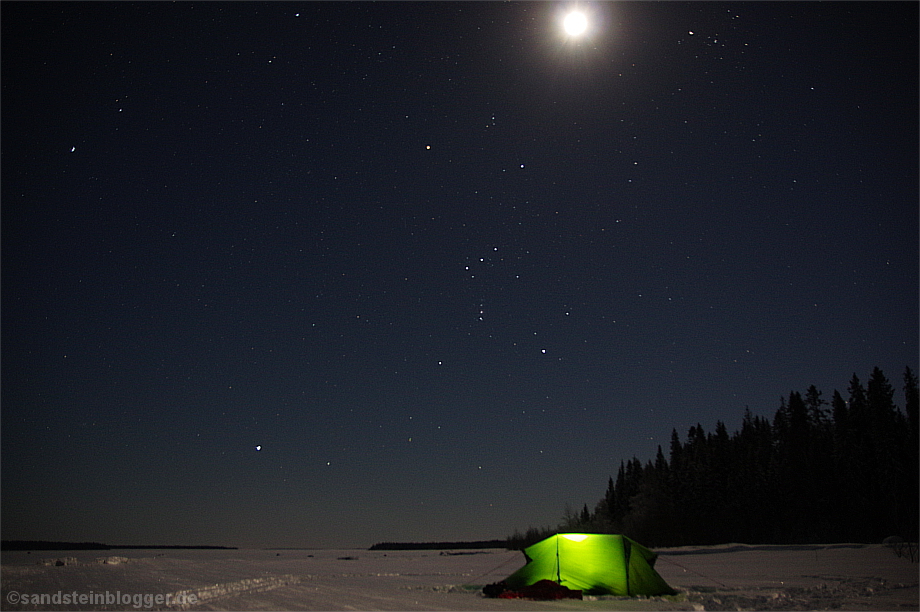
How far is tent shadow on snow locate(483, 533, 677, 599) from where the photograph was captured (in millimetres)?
13812

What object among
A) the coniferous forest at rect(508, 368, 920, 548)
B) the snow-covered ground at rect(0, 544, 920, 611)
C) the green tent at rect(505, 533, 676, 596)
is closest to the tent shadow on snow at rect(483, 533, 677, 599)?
the green tent at rect(505, 533, 676, 596)

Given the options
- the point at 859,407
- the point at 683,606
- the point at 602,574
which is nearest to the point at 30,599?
the point at 602,574

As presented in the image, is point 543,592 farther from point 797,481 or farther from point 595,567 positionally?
point 797,481

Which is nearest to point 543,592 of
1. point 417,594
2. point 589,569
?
point 589,569

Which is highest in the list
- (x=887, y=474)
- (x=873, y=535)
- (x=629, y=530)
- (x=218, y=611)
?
(x=218, y=611)

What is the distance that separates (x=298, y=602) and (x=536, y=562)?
6223 millimetres

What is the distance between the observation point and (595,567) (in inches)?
562

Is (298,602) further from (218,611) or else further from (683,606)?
(683,606)

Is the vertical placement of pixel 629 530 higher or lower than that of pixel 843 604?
lower

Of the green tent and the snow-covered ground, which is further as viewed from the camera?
the green tent

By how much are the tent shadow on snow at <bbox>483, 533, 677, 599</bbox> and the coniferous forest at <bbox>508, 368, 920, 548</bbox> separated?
37738 mm

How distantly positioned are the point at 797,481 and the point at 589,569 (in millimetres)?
50088

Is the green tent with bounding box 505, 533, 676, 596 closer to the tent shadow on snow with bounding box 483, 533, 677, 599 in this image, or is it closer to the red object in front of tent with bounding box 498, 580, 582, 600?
the tent shadow on snow with bounding box 483, 533, 677, 599

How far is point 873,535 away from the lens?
45.4 m
